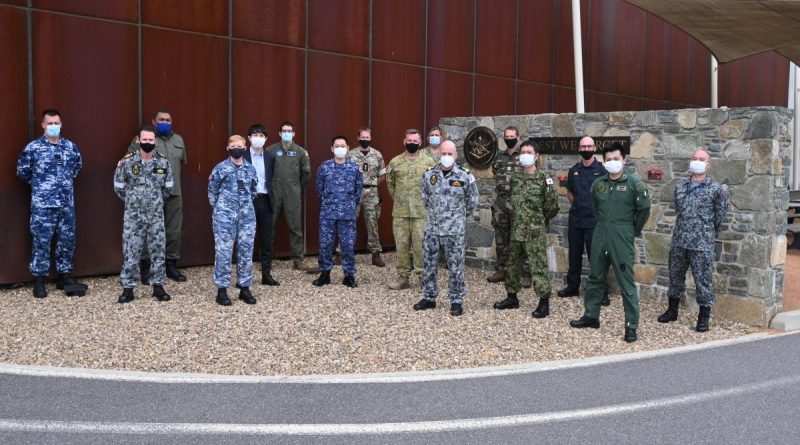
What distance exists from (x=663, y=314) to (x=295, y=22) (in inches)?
273

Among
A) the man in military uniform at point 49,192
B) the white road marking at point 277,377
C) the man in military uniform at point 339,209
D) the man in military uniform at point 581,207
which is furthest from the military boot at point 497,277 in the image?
the man in military uniform at point 49,192

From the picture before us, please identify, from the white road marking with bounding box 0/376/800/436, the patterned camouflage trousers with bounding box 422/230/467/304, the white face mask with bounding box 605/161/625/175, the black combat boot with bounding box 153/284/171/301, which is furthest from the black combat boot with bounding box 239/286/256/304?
the white face mask with bounding box 605/161/625/175

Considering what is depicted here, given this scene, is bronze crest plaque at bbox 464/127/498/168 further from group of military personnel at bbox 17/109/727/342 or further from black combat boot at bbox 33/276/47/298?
black combat boot at bbox 33/276/47/298

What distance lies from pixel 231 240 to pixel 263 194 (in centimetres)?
134

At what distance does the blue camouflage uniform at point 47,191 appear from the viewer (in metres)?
8.28

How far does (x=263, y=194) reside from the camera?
9.43 m

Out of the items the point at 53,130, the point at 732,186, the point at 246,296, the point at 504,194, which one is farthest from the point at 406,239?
the point at 53,130

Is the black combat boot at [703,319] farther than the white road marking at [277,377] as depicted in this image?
Yes

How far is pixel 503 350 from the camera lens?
6688 millimetres

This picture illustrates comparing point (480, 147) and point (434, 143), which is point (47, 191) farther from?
point (480, 147)

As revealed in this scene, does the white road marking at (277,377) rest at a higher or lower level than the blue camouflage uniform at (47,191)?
lower

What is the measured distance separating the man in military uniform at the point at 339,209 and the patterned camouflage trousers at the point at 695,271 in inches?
148

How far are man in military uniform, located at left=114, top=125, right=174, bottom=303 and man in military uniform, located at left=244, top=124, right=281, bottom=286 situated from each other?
4.45ft

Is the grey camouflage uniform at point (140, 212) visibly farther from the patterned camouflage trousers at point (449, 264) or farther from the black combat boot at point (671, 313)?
the black combat boot at point (671, 313)
